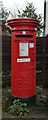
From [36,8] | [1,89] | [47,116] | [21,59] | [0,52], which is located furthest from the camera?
[36,8]

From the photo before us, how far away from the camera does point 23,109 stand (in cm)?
329

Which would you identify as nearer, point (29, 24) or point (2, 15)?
point (29, 24)

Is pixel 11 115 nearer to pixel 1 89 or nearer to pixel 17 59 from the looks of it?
pixel 17 59

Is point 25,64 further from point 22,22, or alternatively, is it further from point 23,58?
point 22,22

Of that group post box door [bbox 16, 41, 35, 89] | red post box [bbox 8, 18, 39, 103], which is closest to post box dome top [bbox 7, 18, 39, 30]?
red post box [bbox 8, 18, 39, 103]

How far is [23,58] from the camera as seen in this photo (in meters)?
3.40

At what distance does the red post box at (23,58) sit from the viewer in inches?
131

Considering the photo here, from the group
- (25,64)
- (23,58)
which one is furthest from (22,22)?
(25,64)

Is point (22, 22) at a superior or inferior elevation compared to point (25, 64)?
superior

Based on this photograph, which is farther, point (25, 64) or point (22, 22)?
point (25, 64)

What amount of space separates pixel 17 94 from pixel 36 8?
5.04 metres

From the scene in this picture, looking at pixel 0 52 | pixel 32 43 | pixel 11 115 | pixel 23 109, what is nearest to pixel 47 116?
pixel 23 109

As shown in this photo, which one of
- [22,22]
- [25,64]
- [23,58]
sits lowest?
[25,64]

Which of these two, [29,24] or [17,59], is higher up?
[29,24]
